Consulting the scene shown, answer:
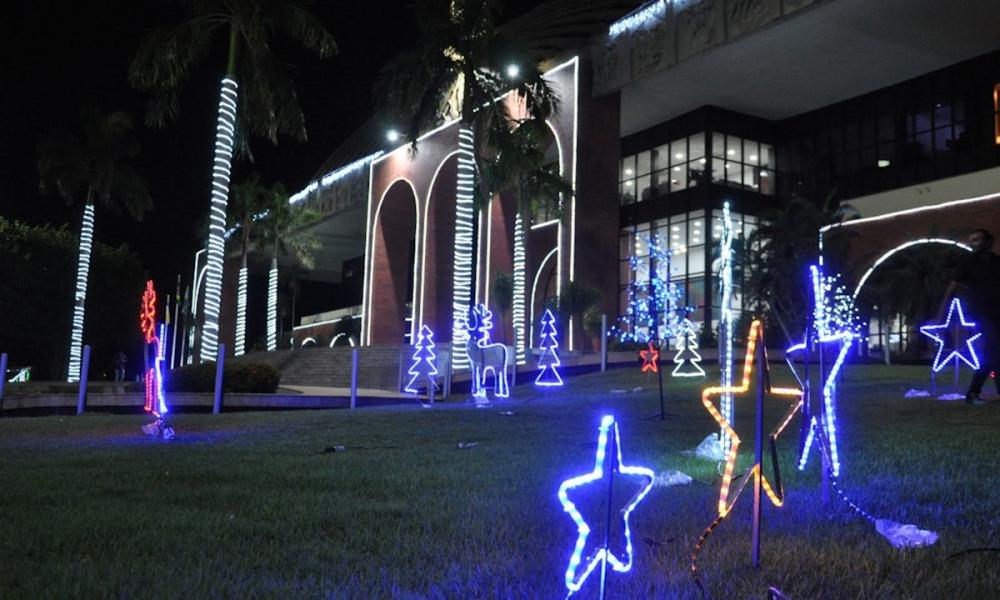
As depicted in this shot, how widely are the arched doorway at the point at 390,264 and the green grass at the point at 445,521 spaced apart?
41.4 meters

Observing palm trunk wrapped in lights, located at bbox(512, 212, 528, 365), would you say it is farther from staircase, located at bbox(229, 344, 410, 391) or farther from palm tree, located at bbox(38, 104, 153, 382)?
palm tree, located at bbox(38, 104, 153, 382)

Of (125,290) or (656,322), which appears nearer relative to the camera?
(656,322)

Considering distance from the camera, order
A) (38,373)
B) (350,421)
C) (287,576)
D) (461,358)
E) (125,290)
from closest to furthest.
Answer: (287,576), (350,421), (461,358), (125,290), (38,373)

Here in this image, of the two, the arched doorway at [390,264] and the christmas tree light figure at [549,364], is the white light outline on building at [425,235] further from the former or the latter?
the christmas tree light figure at [549,364]

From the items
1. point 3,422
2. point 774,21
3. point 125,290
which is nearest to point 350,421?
point 3,422

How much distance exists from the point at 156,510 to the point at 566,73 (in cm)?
3431

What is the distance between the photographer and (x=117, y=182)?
38.1 m

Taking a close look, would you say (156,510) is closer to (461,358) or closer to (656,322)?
(461,358)

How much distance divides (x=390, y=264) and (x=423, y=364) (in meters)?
25.4

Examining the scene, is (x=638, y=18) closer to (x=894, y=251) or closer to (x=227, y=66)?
(x=894, y=251)

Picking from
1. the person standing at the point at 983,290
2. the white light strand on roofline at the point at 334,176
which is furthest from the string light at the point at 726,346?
the white light strand on roofline at the point at 334,176

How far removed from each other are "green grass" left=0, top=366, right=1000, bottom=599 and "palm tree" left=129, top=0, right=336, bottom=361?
1469cm

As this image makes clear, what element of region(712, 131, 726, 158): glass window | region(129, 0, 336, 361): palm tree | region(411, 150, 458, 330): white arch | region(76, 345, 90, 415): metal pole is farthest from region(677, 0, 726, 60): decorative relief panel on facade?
region(76, 345, 90, 415): metal pole

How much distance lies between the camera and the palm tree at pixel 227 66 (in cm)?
2306
